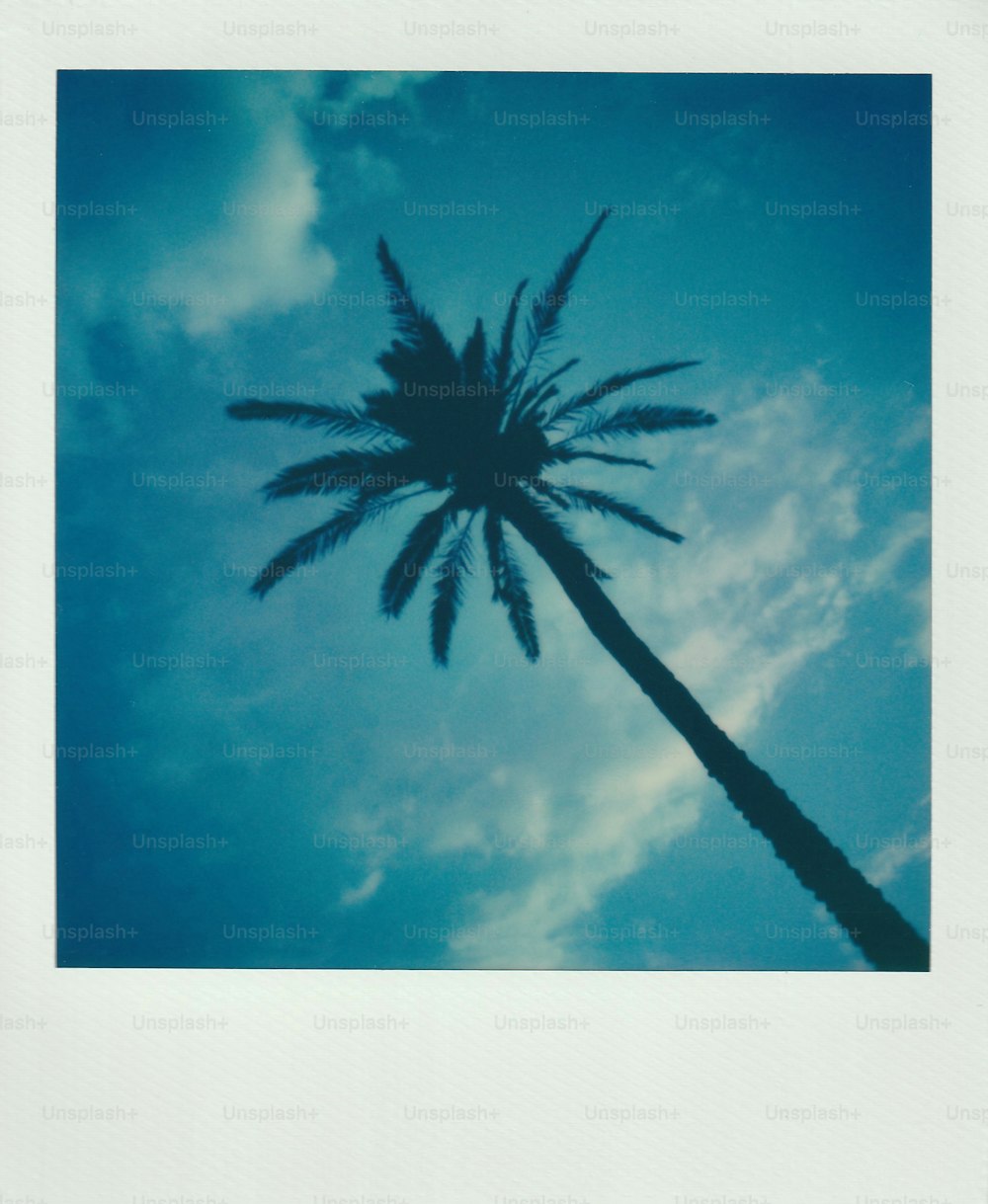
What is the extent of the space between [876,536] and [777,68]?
138 inches

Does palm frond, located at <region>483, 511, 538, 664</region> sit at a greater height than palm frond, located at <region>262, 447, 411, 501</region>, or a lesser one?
lesser

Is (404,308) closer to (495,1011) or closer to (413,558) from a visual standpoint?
(413,558)

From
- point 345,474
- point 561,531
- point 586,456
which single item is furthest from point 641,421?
point 345,474

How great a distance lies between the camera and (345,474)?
517 centimetres

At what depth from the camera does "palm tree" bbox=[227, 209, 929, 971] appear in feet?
16.6

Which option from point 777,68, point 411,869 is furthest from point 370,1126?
point 777,68

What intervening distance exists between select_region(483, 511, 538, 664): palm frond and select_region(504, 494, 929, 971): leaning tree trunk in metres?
0.33

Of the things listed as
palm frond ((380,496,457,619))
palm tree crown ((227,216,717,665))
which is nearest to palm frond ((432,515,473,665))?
palm tree crown ((227,216,717,665))

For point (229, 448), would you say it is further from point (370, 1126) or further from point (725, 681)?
point (370, 1126)

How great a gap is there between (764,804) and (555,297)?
13.3 ft

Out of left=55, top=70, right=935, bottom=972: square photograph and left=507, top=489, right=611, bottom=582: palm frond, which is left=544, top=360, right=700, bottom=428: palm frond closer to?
left=55, top=70, right=935, bottom=972: square photograph

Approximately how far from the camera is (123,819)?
16.6ft

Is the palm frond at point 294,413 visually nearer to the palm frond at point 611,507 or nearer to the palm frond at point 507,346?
the palm frond at point 507,346

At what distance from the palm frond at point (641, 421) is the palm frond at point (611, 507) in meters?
0.44
